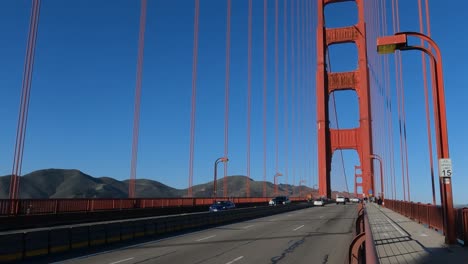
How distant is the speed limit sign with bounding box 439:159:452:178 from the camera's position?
12.8 meters

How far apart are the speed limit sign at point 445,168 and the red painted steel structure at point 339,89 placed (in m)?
53.8

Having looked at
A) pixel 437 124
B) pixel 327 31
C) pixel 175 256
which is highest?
pixel 327 31

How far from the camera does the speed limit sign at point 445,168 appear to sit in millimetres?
12803

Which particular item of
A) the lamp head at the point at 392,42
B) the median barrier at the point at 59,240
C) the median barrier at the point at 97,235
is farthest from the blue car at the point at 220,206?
the lamp head at the point at 392,42

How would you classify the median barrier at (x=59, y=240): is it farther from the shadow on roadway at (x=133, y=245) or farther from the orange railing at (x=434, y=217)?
the orange railing at (x=434, y=217)

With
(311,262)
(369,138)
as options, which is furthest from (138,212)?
(369,138)

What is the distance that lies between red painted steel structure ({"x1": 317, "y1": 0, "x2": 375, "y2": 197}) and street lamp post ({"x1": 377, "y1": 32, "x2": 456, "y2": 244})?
53.3 meters

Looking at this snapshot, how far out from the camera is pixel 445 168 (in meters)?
12.9

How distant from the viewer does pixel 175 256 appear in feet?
39.4

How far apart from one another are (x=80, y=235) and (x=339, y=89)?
67140 millimetres

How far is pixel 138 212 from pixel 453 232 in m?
23.3

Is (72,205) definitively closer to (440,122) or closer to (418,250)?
(418,250)

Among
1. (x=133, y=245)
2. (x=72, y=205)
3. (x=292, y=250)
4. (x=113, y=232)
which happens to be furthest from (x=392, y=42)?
(x=72, y=205)

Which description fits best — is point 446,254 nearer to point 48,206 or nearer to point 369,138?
point 48,206
